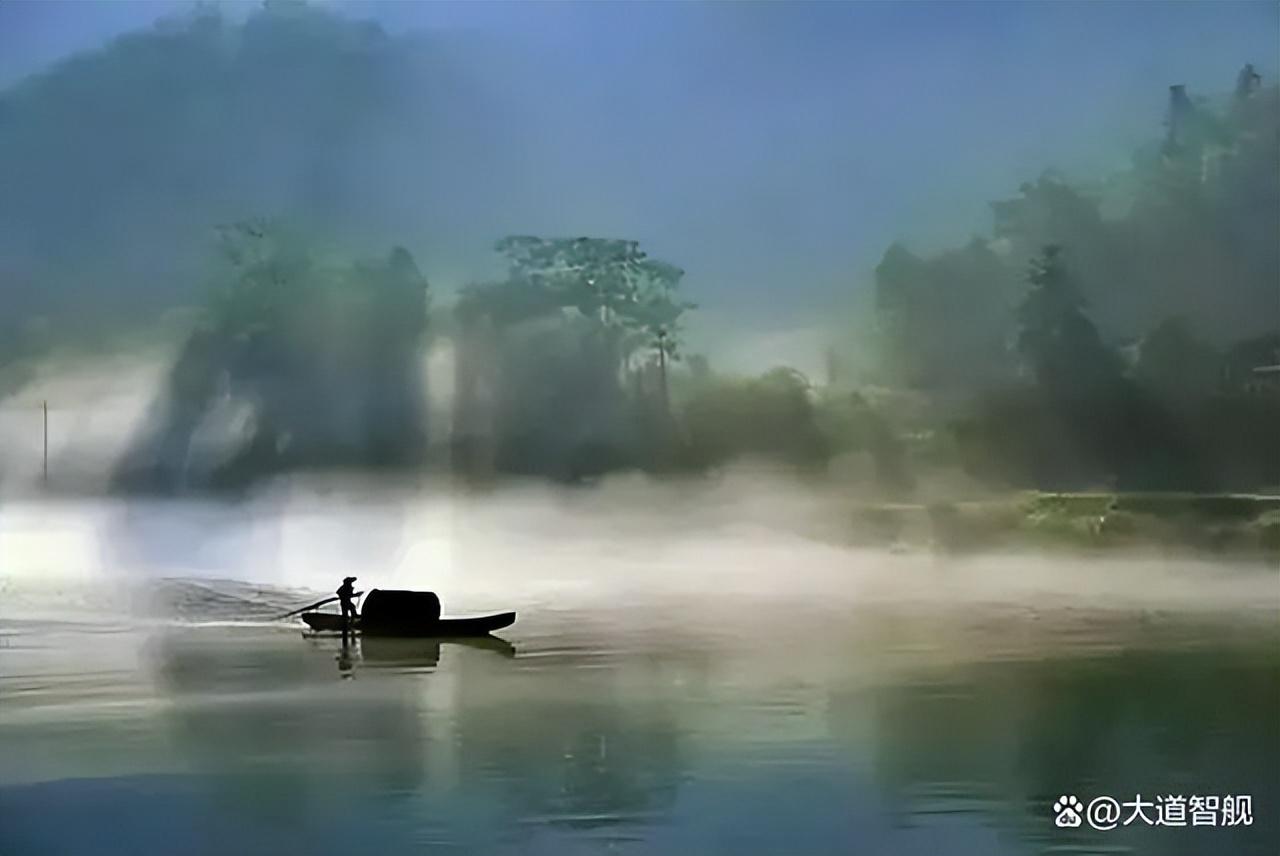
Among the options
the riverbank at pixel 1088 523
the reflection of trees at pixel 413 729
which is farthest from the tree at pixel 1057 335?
the reflection of trees at pixel 413 729

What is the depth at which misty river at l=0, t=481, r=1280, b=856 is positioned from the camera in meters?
1.53

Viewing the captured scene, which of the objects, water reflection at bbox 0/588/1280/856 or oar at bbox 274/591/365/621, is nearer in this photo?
water reflection at bbox 0/588/1280/856

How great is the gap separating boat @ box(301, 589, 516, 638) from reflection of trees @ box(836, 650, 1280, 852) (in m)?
0.49

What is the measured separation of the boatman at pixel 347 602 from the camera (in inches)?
64.0

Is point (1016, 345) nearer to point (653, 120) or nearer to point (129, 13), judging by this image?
point (653, 120)

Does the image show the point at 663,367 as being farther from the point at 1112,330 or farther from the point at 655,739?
the point at 1112,330

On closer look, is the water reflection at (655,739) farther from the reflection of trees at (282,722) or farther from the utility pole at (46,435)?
the utility pole at (46,435)

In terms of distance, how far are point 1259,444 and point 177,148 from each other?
140cm

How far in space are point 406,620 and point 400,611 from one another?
0.01 metres

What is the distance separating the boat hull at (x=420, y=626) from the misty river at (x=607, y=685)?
0.05ft
